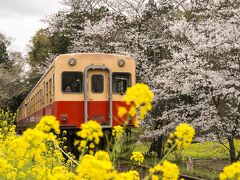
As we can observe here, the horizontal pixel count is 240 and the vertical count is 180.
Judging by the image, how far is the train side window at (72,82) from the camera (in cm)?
1139

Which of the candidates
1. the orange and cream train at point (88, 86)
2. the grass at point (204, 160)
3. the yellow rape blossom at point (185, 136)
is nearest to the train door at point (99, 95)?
the orange and cream train at point (88, 86)

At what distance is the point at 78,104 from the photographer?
11406 mm

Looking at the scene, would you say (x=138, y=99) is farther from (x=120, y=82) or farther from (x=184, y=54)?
(x=184, y=54)

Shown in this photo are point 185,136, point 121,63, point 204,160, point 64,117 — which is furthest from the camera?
point 204,160

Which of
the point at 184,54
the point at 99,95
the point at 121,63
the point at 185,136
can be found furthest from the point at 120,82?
the point at 185,136

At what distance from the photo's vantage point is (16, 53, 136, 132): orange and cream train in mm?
11289

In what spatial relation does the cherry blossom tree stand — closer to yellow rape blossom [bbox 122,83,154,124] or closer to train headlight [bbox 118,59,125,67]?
train headlight [bbox 118,59,125,67]

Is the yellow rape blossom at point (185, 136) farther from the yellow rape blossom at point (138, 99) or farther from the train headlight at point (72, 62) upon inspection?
the train headlight at point (72, 62)

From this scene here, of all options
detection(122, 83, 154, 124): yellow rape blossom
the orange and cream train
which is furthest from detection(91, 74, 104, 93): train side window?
detection(122, 83, 154, 124): yellow rape blossom

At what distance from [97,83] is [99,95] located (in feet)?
0.88

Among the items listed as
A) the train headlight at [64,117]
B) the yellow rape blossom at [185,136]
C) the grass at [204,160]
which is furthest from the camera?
the grass at [204,160]

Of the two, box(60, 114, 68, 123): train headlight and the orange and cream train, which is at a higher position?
the orange and cream train

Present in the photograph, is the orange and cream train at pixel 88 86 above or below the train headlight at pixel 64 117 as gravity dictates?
above

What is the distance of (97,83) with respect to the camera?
38.0ft
